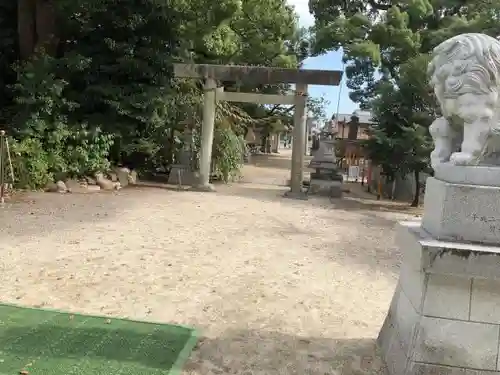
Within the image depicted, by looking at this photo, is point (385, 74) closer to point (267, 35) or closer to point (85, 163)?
point (267, 35)

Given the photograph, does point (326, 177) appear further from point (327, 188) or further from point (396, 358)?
point (396, 358)

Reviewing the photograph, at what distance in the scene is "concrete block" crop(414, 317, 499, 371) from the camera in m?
2.64

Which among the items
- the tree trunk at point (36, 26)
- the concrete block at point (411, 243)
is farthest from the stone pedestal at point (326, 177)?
the concrete block at point (411, 243)

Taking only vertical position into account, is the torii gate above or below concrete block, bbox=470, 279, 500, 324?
above

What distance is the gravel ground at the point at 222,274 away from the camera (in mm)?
3545

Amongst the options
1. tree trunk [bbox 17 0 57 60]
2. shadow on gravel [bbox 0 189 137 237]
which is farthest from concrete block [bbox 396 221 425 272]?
tree trunk [bbox 17 0 57 60]

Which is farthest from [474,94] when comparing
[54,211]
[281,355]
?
[54,211]

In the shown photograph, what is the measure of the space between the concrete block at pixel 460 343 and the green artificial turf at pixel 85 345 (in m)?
1.43

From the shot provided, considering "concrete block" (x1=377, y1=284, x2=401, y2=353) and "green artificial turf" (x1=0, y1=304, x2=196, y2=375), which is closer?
"green artificial turf" (x1=0, y1=304, x2=196, y2=375)

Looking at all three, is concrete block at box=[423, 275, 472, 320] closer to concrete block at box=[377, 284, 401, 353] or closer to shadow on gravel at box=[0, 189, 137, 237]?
concrete block at box=[377, 284, 401, 353]

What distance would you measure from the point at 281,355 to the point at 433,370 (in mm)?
1036

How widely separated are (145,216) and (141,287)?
372 centimetres

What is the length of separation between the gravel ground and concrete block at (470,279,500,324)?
2.65ft

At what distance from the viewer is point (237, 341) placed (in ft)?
11.7
